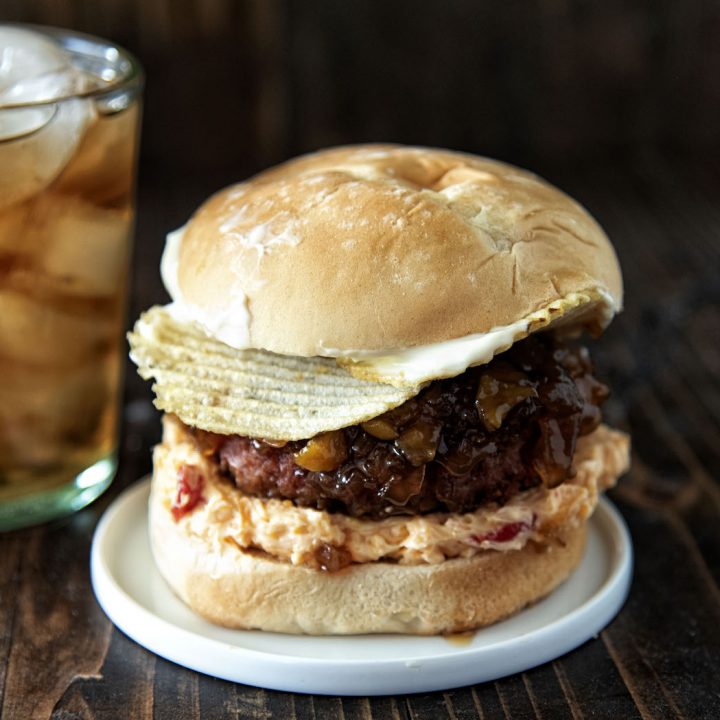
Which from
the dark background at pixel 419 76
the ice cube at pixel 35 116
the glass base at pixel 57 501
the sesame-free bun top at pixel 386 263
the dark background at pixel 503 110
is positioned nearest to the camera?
the sesame-free bun top at pixel 386 263

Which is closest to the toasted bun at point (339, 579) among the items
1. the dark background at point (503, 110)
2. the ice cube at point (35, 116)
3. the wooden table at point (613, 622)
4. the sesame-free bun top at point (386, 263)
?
the wooden table at point (613, 622)

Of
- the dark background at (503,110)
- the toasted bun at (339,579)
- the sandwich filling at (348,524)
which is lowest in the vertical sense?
the dark background at (503,110)

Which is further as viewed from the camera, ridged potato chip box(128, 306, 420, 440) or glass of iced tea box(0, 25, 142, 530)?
glass of iced tea box(0, 25, 142, 530)

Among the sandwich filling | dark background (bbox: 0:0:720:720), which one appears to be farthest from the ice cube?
dark background (bbox: 0:0:720:720)

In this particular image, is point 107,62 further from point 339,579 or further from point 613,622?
point 613,622

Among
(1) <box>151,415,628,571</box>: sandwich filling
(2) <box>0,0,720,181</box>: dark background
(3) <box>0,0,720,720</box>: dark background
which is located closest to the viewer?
(1) <box>151,415,628,571</box>: sandwich filling

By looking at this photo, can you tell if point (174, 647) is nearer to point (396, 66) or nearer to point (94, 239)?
point (94, 239)

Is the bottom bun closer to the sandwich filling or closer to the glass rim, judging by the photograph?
the sandwich filling

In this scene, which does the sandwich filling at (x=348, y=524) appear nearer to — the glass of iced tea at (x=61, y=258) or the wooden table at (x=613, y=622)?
Result: the wooden table at (x=613, y=622)
